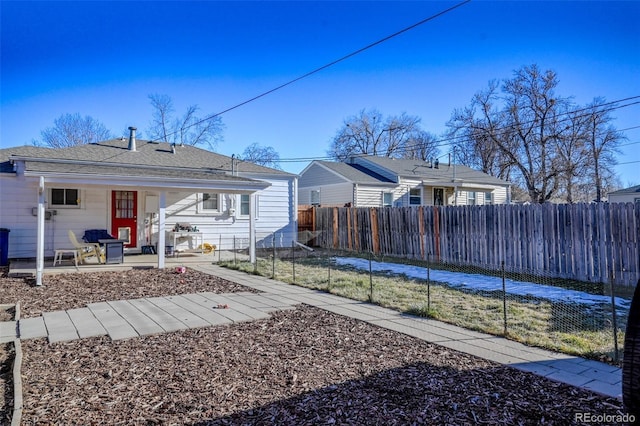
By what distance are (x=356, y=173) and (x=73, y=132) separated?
22789 millimetres

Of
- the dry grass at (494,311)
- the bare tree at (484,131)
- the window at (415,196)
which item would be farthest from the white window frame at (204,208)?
the bare tree at (484,131)

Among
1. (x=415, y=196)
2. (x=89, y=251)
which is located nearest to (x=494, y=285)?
(x=89, y=251)

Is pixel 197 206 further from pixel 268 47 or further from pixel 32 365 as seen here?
pixel 32 365

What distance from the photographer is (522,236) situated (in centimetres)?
1044

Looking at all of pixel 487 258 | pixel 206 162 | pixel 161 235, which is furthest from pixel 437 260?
pixel 206 162

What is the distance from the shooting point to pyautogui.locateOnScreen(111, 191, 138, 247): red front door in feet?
43.1

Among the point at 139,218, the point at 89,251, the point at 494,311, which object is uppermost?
the point at 139,218

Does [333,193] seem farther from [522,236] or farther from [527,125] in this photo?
[527,125]

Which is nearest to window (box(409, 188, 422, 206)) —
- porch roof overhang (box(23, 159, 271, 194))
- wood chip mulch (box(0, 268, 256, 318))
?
porch roof overhang (box(23, 159, 271, 194))

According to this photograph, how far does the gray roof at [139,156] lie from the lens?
12.6 metres

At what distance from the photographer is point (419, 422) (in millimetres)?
2834

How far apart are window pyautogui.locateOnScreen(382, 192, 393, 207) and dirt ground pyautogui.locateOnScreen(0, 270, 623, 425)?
16.7 meters

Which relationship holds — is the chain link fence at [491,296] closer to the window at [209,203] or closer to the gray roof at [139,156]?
the window at [209,203]

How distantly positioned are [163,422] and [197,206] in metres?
12.2
